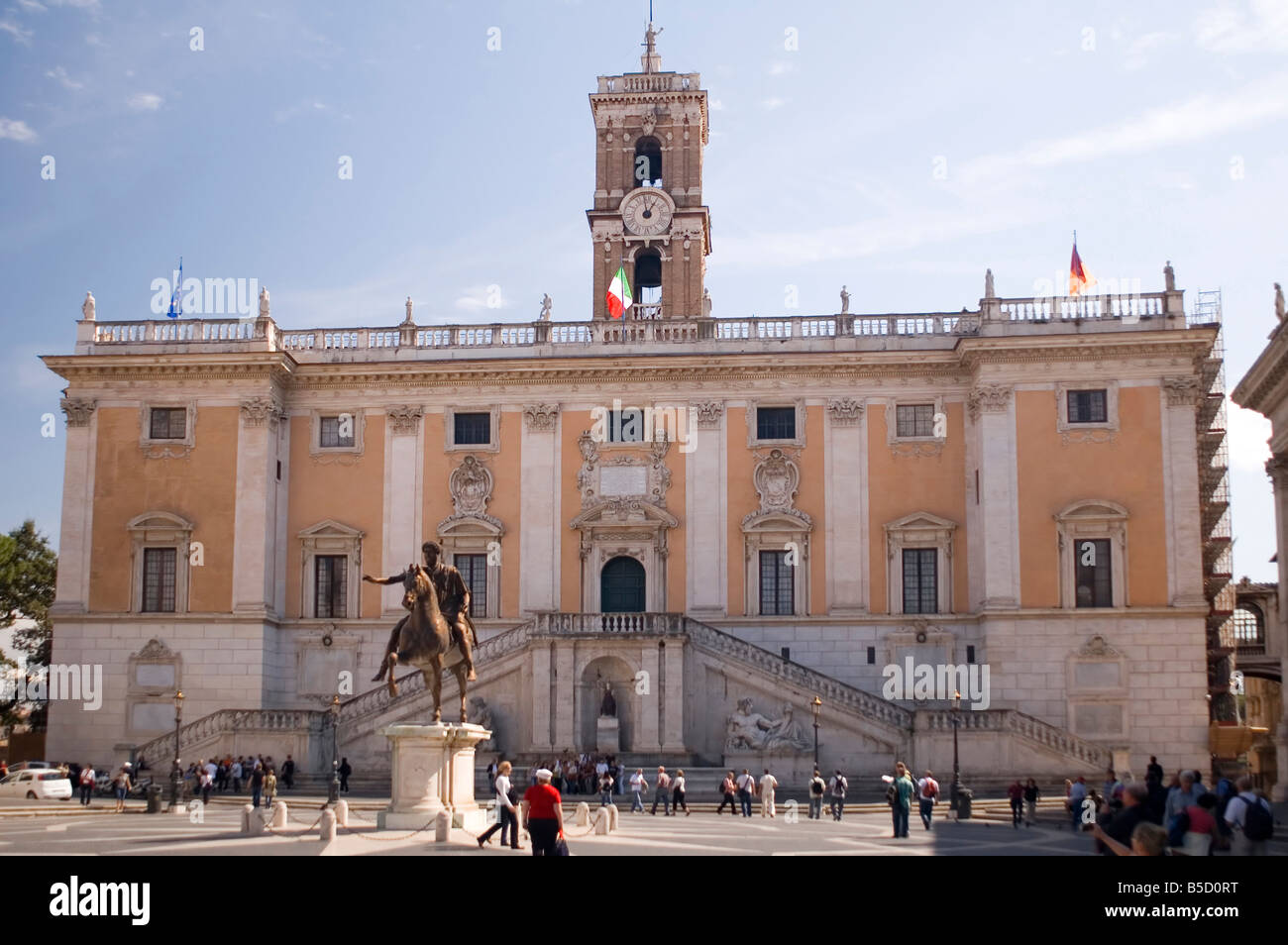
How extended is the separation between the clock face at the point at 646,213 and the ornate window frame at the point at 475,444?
12949 millimetres

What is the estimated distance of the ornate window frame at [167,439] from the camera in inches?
2030

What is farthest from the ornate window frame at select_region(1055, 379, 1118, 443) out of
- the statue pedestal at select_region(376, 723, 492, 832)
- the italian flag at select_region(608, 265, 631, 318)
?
the statue pedestal at select_region(376, 723, 492, 832)

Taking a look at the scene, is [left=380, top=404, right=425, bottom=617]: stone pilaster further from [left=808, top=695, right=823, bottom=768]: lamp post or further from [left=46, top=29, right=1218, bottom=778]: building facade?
[left=808, top=695, right=823, bottom=768]: lamp post

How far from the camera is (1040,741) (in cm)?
4428

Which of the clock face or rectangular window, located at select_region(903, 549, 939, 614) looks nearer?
rectangular window, located at select_region(903, 549, 939, 614)

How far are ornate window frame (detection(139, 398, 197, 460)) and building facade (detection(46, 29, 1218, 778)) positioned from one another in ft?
0.37

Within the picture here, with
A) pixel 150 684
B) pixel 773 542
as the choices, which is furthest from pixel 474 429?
pixel 150 684

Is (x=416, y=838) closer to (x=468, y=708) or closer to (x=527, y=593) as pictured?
(x=468, y=708)

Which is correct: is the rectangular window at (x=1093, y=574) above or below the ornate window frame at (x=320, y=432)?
below

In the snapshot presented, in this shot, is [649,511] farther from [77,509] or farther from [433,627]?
[433,627]

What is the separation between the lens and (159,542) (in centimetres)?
5112

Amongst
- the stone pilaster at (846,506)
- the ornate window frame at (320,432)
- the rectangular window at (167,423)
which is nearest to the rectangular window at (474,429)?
the ornate window frame at (320,432)

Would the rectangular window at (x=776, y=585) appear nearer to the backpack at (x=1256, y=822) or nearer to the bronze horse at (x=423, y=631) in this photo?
the bronze horse at (x=423, y=631)

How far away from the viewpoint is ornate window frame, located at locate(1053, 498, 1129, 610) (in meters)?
48.3
